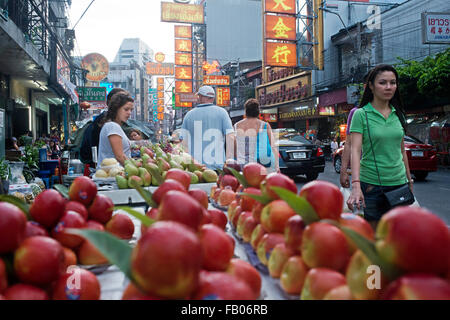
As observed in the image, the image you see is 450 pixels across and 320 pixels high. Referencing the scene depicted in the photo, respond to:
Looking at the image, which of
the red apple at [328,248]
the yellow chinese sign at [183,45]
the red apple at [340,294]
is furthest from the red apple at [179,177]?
the yellow chinese sign at [183,45]

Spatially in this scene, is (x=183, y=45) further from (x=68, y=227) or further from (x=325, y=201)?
(x=325, y=201)

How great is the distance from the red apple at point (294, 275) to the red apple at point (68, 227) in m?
0.77

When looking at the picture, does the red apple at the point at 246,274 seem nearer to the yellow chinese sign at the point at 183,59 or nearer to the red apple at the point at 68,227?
the red apple at the point at 68,227

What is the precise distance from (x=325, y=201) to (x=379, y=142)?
213 centimetres

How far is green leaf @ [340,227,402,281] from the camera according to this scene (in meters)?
0.78

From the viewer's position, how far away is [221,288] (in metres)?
0.84

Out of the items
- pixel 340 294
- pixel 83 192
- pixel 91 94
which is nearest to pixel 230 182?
pixel 83 192

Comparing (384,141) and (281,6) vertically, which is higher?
(281,6)

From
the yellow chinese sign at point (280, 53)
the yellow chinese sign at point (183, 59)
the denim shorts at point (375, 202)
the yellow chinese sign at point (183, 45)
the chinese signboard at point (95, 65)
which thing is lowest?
the denim shorts at point (375, 202)

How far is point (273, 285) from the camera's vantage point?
1.18 meters

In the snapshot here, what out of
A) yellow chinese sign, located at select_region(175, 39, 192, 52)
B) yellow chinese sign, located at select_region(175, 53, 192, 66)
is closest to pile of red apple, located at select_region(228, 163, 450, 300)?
yellow chinese sign, located at select_region(175, 53, 192, 66)

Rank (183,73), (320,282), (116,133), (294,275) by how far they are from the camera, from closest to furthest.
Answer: (320,282) < (294,275) < (116,133) < (183,73)

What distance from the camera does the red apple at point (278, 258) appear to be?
3.80 feet
